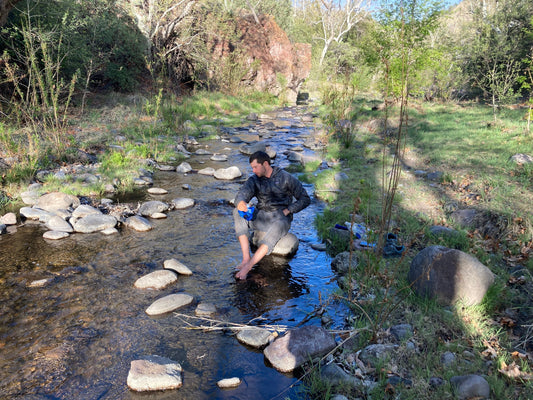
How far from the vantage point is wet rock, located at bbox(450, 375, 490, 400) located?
2479 mm

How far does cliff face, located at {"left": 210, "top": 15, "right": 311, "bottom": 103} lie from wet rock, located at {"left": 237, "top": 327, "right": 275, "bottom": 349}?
1750 centimetres

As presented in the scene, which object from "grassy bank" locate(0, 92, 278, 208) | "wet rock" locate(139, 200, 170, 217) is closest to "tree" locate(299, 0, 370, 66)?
"grassy bank" locate(0, 92, 278, 208)

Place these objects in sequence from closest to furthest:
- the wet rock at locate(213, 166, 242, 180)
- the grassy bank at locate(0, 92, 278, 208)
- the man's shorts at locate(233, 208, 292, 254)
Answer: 1. the man's shorts at locate(233, 208, 292, 254)
2. the grassy bank at locate(0, 92, 278, 208)
3. the wet rock at locate(213, 166, 242, 180)

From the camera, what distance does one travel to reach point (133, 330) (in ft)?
11.3

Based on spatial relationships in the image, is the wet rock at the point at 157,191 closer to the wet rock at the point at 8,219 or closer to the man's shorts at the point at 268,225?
the wet rock at the point at 8,219

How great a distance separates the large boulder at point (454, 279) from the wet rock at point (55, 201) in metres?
5.36

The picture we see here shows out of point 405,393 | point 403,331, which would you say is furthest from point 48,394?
point 403,331

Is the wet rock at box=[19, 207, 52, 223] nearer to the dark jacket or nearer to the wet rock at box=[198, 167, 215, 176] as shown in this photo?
the dark jacket

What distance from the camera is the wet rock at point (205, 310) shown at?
3701mm

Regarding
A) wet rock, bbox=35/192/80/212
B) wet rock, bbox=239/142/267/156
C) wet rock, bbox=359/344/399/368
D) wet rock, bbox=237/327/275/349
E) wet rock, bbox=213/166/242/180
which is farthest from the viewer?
wet rock, bbox=239/142/267/156

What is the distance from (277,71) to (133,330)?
22.8 m

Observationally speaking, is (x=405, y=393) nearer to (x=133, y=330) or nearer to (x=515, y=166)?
(x=133, y=330)

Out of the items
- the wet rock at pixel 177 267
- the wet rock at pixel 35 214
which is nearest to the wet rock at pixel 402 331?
the wet rock at pixel 177 267

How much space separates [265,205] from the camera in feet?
16.7
